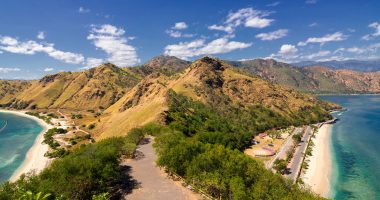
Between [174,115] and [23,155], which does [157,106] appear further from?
[23,155]

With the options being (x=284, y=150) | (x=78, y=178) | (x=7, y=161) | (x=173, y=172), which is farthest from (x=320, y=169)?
(x=7, y=161)

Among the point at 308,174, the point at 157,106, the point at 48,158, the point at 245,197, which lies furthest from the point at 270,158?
the point at 48,158

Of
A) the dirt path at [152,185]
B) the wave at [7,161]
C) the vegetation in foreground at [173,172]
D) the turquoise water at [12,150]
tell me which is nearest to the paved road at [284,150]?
the vegetation in foreground at [173,172]

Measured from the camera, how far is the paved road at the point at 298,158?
97.8m

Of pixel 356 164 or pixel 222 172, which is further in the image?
pixel 356 164

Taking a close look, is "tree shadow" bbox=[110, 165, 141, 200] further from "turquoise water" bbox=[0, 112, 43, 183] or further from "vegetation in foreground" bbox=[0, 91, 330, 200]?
"turquoise water" bbox=[0, 112, 43, 183]

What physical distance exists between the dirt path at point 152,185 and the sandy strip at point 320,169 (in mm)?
42915

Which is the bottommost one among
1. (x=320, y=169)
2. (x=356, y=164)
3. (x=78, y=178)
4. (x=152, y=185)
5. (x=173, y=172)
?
(x=356, y=164)

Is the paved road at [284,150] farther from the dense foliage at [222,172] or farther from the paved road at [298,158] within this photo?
the dense foliage at [222,172]

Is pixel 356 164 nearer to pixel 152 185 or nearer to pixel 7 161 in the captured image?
pixel 152 185

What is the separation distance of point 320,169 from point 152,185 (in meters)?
72.7

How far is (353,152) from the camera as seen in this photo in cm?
13338

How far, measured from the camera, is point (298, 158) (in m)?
117

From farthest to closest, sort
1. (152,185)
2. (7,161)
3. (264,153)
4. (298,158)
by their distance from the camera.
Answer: (7,161), (264,153), (298,158), (152,185)
